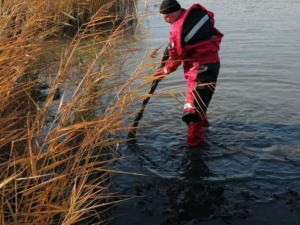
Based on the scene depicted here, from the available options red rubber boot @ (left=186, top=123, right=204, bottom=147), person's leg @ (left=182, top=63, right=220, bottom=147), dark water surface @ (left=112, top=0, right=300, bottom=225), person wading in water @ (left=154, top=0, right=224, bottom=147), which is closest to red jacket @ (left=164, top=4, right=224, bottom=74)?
person wading in water @ (left=154, top=0, right=224, bottom=147)

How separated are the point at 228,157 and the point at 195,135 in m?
0.49

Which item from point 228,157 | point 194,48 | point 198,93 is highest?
point 194,48

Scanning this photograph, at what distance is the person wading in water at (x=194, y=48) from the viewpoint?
4605 mm

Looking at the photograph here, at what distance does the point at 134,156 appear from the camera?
481 cm

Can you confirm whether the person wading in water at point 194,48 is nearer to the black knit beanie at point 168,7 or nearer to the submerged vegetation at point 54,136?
the black knit beanie at point 168,7

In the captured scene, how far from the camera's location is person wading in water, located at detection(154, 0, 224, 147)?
4605 mm

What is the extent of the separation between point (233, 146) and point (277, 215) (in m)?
1.54

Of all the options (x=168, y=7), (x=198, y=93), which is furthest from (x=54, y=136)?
(x=168, y=7)

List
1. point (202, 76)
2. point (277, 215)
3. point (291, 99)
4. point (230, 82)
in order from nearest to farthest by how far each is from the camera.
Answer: point (277, 215) → point (202, 76) → point (291, 99) → point (230, 82)

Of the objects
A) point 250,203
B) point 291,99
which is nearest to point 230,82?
point 291,99

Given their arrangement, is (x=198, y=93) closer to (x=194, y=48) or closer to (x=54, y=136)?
(x=194, y=48)

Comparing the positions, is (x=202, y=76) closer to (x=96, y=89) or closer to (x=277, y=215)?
(x=96, y=89)

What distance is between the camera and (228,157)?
4684mm

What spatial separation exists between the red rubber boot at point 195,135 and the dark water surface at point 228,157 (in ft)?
0.31
